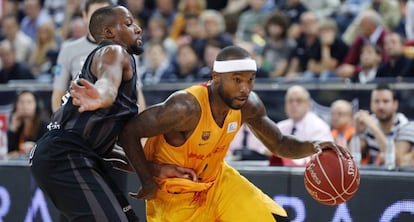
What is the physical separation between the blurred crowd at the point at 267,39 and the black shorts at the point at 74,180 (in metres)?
5.42

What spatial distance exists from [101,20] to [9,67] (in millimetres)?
7902

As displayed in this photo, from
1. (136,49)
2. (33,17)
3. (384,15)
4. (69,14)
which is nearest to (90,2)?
(136,49)

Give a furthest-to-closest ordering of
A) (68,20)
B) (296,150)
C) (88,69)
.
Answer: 1. (68,20)
2. (296,150)
3. (88,69)

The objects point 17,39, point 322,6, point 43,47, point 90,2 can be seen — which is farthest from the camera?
point 17,39

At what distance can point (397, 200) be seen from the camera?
6.50 metres

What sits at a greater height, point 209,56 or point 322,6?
point 322,6

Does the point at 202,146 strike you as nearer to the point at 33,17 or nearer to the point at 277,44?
the point at 277,44

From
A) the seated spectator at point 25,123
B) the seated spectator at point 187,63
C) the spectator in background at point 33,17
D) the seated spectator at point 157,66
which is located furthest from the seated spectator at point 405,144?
the spectator in background at point 33,17

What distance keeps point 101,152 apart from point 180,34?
825cm

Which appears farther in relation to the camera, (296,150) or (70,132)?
(296,150)

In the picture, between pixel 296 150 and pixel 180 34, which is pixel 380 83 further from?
pixel 180 34

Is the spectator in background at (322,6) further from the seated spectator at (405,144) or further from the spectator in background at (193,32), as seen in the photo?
the seated spectator at (405,144)

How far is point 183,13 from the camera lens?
541 inches

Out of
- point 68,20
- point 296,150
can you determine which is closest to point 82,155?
point 296,150
